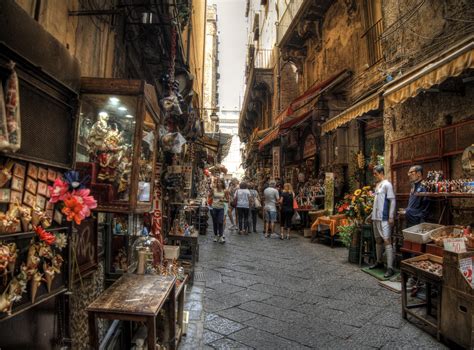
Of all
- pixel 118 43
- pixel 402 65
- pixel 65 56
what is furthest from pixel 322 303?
pixel 402 65

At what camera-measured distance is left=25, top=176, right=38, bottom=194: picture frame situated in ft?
5.72

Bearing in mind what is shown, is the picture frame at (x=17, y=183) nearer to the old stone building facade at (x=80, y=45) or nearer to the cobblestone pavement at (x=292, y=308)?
the old stone building facade at (x=80, y=45)

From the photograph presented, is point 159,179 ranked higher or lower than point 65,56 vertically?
lower

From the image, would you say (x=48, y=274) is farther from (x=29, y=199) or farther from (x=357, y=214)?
(x=357, y=214)

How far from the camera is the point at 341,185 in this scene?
394 inches

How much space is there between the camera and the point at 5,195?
158 cm

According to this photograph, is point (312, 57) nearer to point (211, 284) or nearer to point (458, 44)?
point (458, 44)

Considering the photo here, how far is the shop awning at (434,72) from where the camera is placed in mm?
3850

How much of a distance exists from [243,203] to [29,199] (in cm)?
869

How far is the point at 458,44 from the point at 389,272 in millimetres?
3512

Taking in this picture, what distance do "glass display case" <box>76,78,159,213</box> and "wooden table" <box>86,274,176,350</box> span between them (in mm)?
598

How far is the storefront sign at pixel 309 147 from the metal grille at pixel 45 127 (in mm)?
10900

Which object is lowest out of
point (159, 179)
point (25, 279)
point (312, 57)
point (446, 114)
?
point (25, 279)

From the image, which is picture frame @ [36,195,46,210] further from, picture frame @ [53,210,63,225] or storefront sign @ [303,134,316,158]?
storefront sign @ [303,134,316,158]
